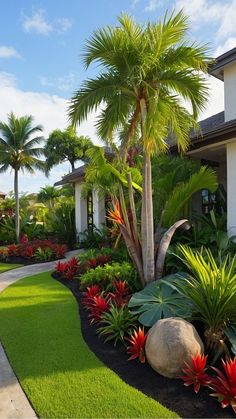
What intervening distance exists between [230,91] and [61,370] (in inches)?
354

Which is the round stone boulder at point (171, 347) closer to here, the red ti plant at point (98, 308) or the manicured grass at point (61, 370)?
the manicured grass at point (61, 370)

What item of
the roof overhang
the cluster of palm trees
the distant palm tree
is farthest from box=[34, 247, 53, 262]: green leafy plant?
the distant palm tree

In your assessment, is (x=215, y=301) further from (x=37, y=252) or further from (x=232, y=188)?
(x=37, y=252)

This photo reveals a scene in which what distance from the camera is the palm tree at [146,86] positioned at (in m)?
6.50

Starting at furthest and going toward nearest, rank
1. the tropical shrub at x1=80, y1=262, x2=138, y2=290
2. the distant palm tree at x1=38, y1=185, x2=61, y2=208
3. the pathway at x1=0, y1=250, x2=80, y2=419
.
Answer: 1. the distant palm tree at x1=38, y1=185, x2=61, y2=208
2. the tropical shrub at x1=80, y1=262, x2=138, y2=290
3. the pathway at x1=0, y1=250, x2=80, y2=419

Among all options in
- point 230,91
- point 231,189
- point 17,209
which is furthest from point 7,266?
point 230,91

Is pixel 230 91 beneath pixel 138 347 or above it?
above

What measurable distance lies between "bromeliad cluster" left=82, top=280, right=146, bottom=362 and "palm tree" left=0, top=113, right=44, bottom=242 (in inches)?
500

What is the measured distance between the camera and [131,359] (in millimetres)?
4750

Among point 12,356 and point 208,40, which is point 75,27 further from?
point 12,356

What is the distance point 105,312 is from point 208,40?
5.74m

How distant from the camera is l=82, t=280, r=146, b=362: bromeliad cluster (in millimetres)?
4828

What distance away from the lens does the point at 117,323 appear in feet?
18.2

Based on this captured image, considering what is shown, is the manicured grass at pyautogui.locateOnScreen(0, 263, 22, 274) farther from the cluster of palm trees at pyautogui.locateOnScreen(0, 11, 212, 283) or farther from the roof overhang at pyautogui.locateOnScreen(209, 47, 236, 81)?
the roof overhang at pyautogui.locateOnScreen(209, 47, 236, 81)
